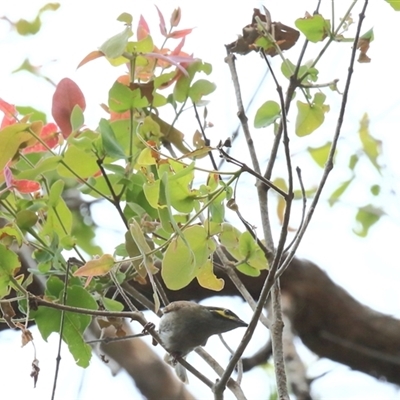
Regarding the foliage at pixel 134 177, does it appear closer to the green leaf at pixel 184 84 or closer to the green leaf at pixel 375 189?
the green leaf at pixel 184 84

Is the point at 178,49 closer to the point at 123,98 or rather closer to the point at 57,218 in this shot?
the point at 123,98

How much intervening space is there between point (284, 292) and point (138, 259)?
3.09 ft

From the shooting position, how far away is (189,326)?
0.71 m

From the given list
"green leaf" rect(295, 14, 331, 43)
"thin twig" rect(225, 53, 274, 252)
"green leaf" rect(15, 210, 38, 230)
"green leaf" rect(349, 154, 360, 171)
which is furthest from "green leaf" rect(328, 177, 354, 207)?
"green leaf" rect(15, 210, 38, 230)

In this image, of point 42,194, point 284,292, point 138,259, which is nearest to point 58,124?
point 42,194

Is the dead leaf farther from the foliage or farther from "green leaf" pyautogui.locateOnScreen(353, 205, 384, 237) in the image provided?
"green leaf" pyautogui.locateOnScreen(353, 205, 384, 237)

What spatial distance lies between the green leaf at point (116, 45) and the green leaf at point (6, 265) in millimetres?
197

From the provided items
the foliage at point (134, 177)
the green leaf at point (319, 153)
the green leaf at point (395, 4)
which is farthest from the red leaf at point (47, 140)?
the green leaf at point (319, 153)

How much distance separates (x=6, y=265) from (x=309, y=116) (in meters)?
0.33

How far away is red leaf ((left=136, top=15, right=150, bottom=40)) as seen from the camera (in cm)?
73

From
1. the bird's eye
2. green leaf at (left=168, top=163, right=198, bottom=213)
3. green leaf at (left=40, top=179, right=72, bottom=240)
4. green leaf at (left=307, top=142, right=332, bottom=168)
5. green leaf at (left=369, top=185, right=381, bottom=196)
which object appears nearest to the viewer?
green leaf at (left=168, top=163, right=198, bottom=213)

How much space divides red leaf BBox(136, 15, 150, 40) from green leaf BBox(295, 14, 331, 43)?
190 millimetres

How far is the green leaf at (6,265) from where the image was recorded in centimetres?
58

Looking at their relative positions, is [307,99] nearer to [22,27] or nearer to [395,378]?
[22,27]
